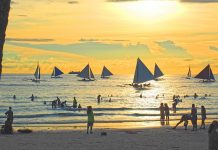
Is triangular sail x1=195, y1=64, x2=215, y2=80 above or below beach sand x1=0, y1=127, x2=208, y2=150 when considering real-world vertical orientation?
above

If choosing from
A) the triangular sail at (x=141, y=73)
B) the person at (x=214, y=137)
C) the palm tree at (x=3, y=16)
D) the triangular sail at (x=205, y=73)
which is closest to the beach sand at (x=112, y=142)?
the person at (x=214, y=137)

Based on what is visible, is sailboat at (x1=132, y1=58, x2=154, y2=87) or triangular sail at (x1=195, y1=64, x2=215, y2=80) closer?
sailboat at (x1=132, y1=58, x2=154, y2=87)

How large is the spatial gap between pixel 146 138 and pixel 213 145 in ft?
39.7

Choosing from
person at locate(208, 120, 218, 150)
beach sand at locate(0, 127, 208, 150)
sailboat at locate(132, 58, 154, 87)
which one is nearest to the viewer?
person at locate(208, 120, 218, 150)

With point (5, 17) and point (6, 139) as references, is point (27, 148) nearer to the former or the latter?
point (6, 139)

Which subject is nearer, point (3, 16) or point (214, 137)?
point (3, 16)

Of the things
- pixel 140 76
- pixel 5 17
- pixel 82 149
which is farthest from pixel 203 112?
pixel 140 76

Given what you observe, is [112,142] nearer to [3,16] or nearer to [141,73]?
[3,16]

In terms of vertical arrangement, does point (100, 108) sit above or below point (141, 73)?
below

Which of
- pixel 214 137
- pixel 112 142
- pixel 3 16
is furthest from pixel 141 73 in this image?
pixel 3 16

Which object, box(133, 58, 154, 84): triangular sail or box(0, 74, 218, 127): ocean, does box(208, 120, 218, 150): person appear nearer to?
box(0, 74, 218, 127): ocean

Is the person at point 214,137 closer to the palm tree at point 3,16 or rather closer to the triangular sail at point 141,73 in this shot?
the palm tree at point 3,16

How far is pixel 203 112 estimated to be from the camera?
25.9 metres

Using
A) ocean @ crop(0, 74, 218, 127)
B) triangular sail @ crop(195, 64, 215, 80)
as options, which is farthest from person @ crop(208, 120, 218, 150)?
triangular sail @ crop(195, 64, 215, 80)
